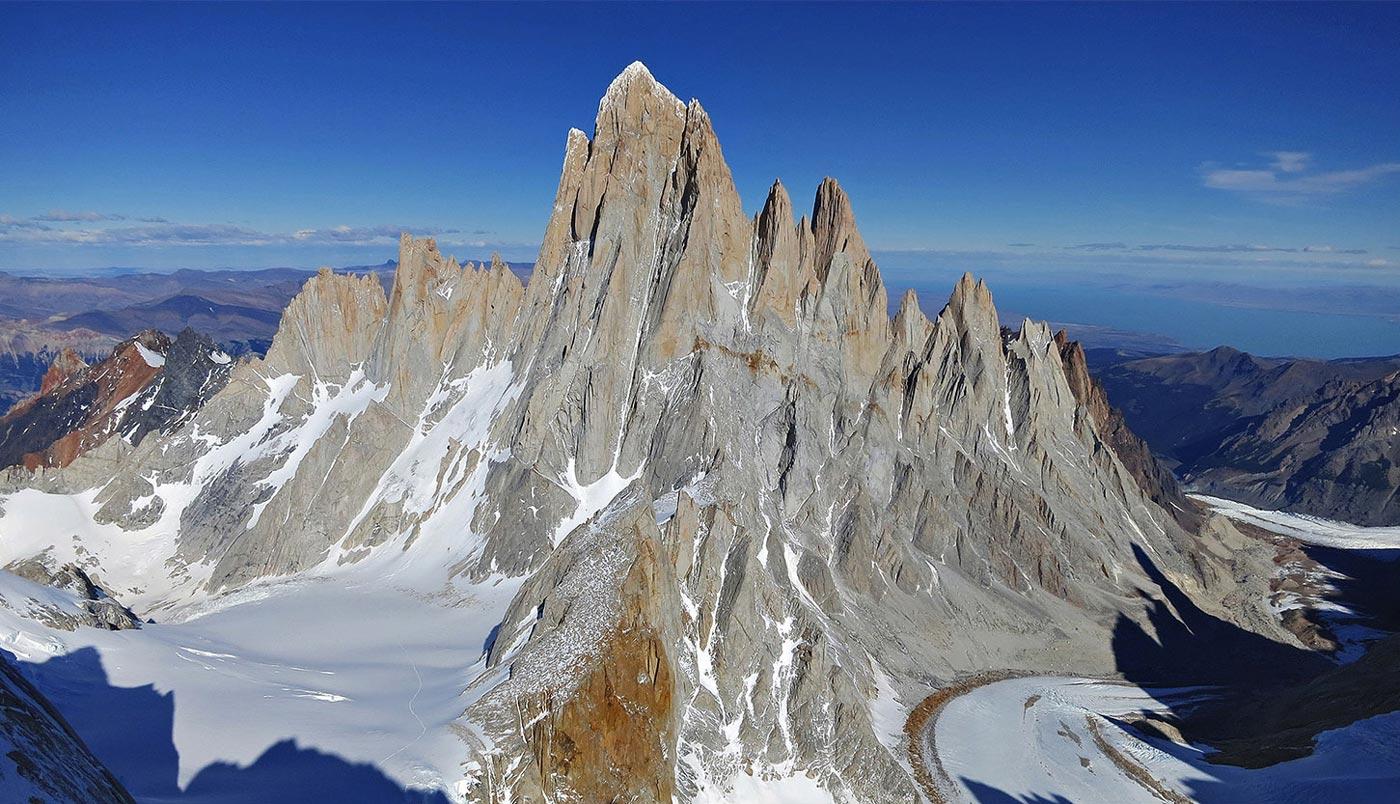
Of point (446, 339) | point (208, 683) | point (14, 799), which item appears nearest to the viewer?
point (14, 799)

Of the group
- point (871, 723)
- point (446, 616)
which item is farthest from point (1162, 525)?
point (446, 616)

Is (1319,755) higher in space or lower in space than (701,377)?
lower

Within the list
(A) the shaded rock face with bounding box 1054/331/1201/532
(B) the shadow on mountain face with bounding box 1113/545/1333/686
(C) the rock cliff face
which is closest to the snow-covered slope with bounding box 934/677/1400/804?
(C) the rock cliff face

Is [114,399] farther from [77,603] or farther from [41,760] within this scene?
[41,760]

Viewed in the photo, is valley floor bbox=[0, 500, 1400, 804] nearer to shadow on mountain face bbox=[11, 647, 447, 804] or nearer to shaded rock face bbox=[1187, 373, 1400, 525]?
shadow on mountain face bbox=[11, 647, 447, 804]

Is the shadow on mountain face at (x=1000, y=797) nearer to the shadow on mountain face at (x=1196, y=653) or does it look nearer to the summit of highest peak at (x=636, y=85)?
the shadow on mountain face at (x=1196, y=653)

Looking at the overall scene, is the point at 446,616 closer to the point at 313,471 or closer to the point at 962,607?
the point at 313,471
